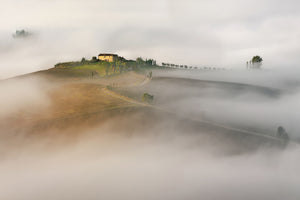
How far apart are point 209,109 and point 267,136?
126 feet

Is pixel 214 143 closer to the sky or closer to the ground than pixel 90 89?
closer to the ground

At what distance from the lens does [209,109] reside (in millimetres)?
172125

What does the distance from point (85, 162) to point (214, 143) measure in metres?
57.5

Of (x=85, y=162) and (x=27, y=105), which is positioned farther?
(x=27, y=105)

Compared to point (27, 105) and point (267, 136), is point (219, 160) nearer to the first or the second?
point (267, 136)

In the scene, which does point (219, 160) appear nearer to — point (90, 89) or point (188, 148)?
point (188, 148)

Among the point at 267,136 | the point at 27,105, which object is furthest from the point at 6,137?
the point at 267,136

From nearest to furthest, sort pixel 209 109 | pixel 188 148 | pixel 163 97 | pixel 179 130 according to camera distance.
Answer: pixel 188 148, pixel 179 130, pixel 209 109, pixel 163 97

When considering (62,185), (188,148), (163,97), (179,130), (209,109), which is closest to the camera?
(62,185)

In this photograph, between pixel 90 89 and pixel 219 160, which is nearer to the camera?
pixel 219 160

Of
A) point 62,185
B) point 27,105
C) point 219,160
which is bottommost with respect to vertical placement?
point 62,185

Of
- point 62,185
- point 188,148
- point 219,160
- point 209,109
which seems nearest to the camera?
point 62,185

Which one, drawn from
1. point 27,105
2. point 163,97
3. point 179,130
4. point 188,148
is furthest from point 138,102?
point 27,105

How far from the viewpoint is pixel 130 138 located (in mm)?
141000
